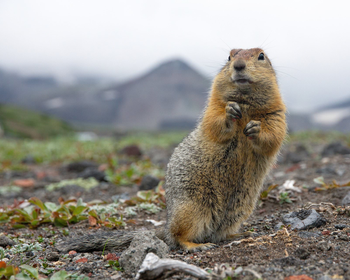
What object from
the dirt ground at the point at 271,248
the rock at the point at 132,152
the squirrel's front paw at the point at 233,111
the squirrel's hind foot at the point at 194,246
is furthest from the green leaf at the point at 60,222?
the rock at the point at 132,152

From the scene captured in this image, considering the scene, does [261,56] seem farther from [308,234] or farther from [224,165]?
[308,234]

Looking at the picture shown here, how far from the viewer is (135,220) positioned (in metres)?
5.77

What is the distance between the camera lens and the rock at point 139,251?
3.57 m

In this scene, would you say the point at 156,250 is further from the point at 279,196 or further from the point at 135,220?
the point at 279,196

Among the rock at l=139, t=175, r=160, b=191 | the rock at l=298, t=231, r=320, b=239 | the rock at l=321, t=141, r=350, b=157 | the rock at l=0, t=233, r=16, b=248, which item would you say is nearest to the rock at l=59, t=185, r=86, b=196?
the rock at l=139, t=175, r=160, b=191

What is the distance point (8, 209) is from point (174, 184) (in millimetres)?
3227

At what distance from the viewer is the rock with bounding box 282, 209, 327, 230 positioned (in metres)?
4.46

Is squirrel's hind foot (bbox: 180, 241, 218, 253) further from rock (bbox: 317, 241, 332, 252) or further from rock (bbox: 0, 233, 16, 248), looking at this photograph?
rock (bbox: 0, 233, 16, 248)

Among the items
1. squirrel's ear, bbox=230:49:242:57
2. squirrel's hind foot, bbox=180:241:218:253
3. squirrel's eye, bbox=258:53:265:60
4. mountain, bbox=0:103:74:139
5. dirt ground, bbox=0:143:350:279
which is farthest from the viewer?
mountain, bbox=0:103:74:139

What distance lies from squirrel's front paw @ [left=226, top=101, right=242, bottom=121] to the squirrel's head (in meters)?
0.33

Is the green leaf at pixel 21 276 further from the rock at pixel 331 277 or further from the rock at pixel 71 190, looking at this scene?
the rock at pixel 71 190

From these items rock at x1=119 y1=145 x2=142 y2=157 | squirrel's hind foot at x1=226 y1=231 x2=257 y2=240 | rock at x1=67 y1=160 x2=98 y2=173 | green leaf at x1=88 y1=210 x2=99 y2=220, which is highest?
squirrel's hind foot at x1=226 y1=231 x2=257 y2=240

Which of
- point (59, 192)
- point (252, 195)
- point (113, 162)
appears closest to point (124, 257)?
point (252, 195)

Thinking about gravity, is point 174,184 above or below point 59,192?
above
